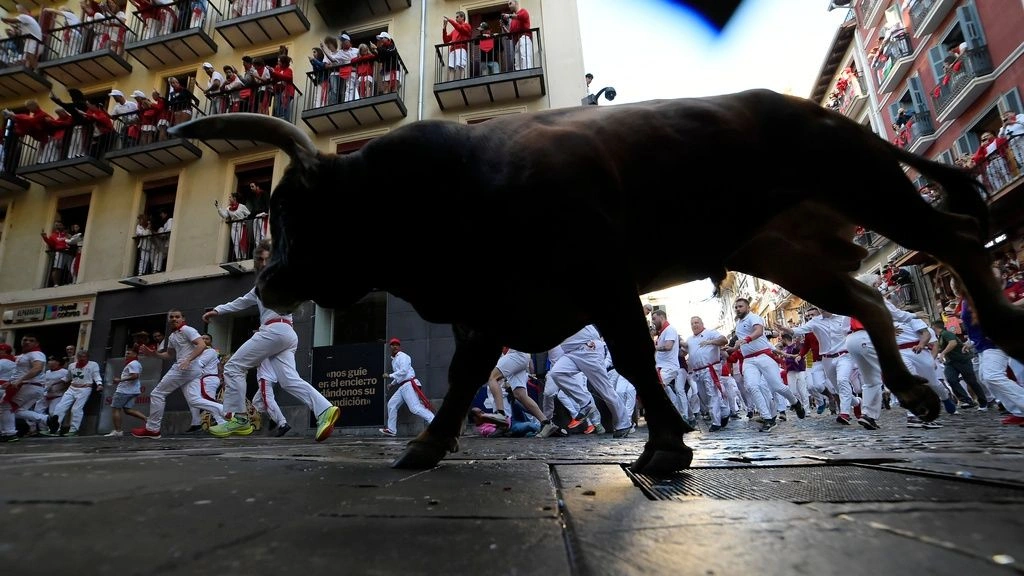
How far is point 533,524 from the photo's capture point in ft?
4.26

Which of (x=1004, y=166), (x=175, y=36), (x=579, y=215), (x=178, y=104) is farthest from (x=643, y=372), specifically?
(x=1004, y=166)

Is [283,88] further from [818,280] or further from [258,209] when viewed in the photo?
[818,280]

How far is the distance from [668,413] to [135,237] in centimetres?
1961

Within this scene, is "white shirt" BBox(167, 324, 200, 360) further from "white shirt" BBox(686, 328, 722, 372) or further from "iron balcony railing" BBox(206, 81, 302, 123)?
"white shirt" BBox(686, 328, 722, 372)

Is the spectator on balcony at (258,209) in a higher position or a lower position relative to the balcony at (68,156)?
lower

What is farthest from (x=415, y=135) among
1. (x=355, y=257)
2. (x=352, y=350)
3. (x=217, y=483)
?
(x=352, y=350)

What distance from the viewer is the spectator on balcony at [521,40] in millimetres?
16000

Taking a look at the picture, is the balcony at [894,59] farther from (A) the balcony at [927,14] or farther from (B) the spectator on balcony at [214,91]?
(B) the spectator on balcony at [214,91]

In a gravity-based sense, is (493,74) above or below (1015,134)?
above

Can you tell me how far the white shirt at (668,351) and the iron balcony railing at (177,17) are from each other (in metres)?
18.7

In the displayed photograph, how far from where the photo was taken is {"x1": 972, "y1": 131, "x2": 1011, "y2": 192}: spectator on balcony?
17434 millimetres

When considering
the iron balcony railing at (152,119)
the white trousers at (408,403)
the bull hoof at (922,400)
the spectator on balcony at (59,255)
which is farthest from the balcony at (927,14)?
the spectator on balcony at (59,255)

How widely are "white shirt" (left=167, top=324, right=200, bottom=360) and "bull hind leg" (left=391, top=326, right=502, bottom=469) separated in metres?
8.53

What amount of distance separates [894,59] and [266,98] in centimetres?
2733
